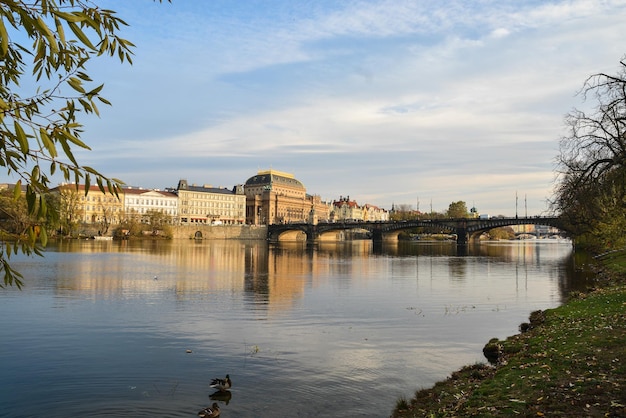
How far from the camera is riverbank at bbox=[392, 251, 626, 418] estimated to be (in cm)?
987

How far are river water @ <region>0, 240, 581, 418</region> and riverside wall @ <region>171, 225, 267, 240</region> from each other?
131971 mm

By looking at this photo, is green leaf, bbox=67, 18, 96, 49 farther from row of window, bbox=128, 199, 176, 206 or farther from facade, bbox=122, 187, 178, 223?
row of window, bbox=128, 199, 176, 206

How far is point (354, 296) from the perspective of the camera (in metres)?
34.2

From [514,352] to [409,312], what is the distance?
11.3 meters

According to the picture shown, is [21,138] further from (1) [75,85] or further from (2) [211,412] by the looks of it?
(2) [211,412]

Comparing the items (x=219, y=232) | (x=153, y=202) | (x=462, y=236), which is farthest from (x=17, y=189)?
(x=153, y=202)

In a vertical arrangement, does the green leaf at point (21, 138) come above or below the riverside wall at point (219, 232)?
above

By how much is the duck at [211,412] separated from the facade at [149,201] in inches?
6614

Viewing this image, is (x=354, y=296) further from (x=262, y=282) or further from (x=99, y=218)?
(x=99, y=218)

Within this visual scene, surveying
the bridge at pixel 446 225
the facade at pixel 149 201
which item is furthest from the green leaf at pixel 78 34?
the facade at pixel 149 201

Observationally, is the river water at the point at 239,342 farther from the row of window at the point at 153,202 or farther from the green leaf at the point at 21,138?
the row of window at the point at 153,202

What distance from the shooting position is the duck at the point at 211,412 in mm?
11844

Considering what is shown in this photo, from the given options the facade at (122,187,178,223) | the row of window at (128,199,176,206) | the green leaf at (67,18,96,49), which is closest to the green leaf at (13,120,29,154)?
the green leaf at (67,18,96,49)

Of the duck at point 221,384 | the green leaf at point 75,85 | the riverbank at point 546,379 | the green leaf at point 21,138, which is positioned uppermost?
the green leaf at point 75,85
